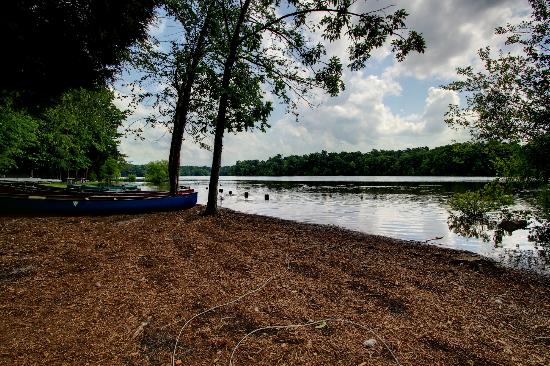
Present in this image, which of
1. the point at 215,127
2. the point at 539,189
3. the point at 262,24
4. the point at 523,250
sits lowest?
the point at 523,250

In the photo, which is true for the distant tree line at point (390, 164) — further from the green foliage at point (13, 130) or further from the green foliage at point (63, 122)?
the green foliage at point (13, 130)

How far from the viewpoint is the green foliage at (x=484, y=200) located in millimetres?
16859

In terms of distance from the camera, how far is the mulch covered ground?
445 cm

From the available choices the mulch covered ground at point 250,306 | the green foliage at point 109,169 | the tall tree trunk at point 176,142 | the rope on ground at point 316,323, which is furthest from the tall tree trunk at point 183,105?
the green foliage at point 109,169

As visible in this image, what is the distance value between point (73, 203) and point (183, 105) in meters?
7.63

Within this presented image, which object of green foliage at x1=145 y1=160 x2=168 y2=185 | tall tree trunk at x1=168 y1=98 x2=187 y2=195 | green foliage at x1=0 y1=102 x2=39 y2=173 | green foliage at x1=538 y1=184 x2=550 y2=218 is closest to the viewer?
green foliage at x1=538 y1=184 x2=550 y2=218

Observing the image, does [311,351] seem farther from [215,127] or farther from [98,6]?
[215,127]

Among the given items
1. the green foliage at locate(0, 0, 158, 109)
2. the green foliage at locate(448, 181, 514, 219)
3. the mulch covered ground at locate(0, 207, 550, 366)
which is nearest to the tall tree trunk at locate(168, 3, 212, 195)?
the green foliage at locate(0, 0, 158, 109)

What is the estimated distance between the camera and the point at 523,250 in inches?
589

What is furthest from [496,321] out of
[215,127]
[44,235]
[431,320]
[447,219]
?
[447,219]

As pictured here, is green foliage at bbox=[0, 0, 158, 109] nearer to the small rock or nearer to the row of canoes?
the row of canoes

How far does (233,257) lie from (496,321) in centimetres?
613

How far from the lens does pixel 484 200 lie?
1762cm

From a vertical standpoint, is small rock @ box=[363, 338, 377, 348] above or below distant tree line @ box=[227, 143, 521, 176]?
below
